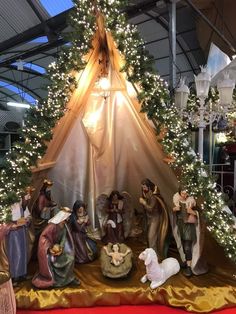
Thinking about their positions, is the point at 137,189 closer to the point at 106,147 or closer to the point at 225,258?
the point at 106,147

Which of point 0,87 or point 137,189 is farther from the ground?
point 0,87

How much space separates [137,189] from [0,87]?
56.3 ft

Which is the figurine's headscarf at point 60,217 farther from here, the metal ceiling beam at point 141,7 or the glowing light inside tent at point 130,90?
the metal ceiling beam at point 141,7

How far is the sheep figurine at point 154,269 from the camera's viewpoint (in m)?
2.94

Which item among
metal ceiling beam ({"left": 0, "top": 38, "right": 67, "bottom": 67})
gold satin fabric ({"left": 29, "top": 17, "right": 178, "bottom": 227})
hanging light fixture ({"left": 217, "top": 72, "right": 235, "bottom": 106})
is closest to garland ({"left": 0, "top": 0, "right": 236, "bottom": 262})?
gold satin fabric ({"left": 29, "top": 17, "right": 178, "bottom": 227})

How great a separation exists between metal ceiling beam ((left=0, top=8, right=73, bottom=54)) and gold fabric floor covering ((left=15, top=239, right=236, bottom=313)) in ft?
18.9

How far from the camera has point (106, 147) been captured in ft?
14.4

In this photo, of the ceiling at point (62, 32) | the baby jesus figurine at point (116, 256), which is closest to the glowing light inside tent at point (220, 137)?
the ceiling at point (62, 32)

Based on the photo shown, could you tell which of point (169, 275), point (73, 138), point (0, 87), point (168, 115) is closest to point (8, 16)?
point (73, 138)

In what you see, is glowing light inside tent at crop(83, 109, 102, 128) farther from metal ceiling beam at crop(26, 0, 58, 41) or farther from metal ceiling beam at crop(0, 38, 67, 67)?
metal ceiling beam at crop(0, 38, 67, 67)

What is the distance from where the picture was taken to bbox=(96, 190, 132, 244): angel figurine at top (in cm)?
383

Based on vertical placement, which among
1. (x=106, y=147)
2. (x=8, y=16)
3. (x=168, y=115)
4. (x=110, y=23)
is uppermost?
(x=8, y=16)

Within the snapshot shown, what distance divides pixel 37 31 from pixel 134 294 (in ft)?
23.4

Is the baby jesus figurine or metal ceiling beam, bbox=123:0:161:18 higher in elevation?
metal ceiling beam, bbox=123:0:161:18
